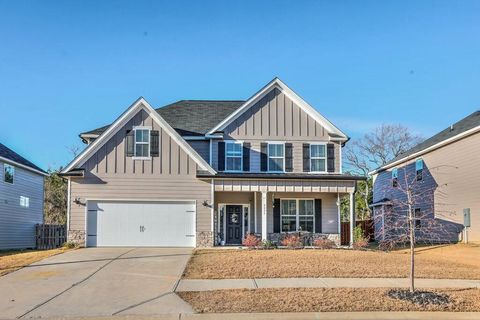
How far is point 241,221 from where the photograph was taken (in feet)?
81.0

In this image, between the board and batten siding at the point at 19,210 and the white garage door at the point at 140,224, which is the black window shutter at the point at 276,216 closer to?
the white garage door at the point at 140,224

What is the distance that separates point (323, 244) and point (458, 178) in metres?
9.04

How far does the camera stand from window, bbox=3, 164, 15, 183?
2566cm

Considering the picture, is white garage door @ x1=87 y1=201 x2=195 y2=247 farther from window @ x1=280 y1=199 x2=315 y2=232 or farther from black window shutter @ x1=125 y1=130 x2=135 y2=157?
window @ x1=280 y1=199 x2=315 y2=232

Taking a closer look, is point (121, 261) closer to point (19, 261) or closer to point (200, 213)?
point (19, 261)

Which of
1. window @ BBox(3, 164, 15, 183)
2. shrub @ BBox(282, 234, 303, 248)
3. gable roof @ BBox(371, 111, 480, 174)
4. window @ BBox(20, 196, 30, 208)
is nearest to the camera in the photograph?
shrub @ BBox(282, 234, 303, 248)

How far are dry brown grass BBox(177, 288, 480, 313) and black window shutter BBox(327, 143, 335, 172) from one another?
12996mm

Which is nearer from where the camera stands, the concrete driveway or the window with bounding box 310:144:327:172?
the concrete driveway

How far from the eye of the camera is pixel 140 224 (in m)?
22.2

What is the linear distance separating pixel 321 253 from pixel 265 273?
511 centimetres

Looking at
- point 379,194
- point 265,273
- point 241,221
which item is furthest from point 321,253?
point 379,194

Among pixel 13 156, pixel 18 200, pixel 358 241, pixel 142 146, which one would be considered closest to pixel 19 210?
pixel 18 200

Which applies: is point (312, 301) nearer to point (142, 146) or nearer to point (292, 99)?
point (142, 146)

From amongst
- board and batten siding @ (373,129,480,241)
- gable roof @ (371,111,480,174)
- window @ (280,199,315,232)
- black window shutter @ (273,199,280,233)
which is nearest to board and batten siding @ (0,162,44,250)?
black window shutter @ (273,199,280,233)
